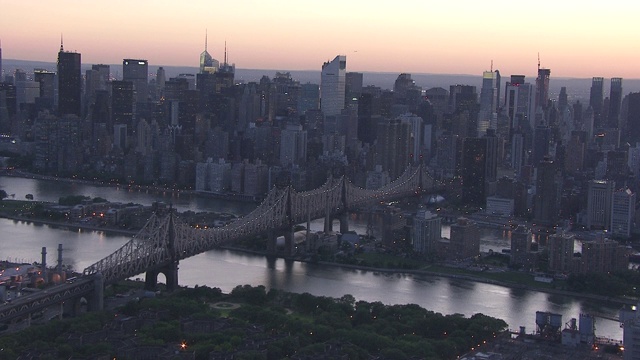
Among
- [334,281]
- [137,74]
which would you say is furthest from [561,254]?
[137,74]

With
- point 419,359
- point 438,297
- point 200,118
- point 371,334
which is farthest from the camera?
point 200,118

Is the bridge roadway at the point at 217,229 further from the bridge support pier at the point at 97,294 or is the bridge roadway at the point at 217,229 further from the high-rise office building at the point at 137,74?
the high-rise office building at the point at 137,74

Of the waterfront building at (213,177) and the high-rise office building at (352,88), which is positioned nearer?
the waterfront building at (213,177)

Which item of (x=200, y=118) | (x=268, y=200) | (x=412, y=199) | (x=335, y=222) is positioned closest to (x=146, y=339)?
(x=268, y=200)

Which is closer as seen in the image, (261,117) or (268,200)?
(268,200)

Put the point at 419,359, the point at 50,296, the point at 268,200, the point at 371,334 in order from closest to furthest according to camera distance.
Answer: the point at 419,359 → the point at 371,334 → the point at 50,296 → the point at 268,200

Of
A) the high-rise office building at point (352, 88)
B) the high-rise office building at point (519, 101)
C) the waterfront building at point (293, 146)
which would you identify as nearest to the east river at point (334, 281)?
the waterfront building at point (293, 146)

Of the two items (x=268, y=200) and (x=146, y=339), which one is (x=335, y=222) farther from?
(x=146, y=339)
